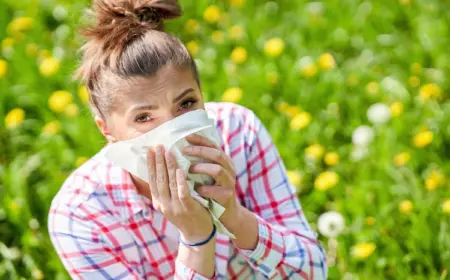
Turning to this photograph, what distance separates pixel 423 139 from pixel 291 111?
0.53m

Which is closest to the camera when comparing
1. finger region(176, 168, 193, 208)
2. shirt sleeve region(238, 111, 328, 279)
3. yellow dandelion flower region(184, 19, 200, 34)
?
finger region(176, 168, 193, 208)

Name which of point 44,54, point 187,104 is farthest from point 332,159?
A: point 44,54

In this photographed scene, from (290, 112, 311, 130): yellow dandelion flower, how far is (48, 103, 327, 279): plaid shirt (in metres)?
0.90

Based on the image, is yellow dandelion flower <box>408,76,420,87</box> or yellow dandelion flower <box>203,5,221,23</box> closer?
yellow dandelion flower <box>408,76,420,87</box>

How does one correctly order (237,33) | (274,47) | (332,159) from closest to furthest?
Answer: (332,159) → (274,47) → (237,33)

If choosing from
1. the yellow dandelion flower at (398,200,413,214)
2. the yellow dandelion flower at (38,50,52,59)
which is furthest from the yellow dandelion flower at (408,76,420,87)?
the yellow dandelion flower at (38,50,52,59)

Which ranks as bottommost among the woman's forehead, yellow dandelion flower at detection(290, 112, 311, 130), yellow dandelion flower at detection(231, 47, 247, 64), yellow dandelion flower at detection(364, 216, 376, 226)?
yellow dandelion flower at detection(364, 216, 376, 226)

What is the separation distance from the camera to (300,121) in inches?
110

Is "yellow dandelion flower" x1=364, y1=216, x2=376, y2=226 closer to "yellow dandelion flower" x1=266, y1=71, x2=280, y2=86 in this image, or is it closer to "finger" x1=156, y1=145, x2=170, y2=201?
"yellow dandelion flower" x1=266, y1=71, x2=280, y2=86

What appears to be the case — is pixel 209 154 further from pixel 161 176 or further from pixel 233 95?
pixel 233 95

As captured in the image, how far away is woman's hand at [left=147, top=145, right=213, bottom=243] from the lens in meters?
1.46

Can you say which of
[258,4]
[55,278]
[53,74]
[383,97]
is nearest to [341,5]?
[258,4]

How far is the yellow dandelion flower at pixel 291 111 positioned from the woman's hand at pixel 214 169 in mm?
1327

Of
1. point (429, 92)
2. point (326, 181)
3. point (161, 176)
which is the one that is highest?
point (161, 176)
